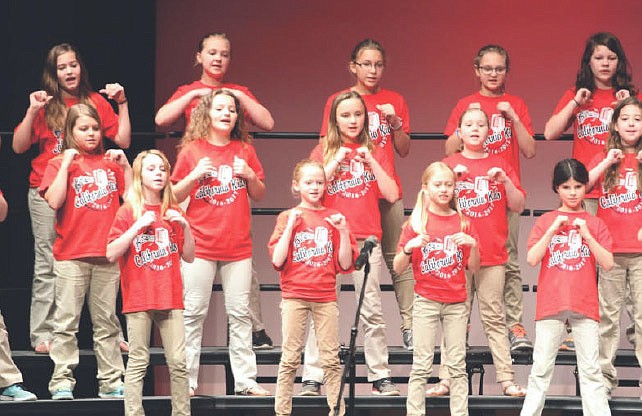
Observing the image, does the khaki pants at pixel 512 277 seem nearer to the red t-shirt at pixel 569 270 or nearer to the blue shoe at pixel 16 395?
the red t-shirt at pixel 569 270

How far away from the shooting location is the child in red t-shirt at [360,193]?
5887 mm

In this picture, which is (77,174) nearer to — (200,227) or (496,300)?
(200,227)

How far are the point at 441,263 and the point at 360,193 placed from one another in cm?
62

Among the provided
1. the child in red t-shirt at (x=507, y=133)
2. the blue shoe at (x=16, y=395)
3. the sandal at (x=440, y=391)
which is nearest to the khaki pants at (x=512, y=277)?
the child in red t-shirt at (x=507, y=133)

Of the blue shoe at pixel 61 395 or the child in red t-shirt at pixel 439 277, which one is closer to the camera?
the child in red t-shirt at pixel 439 277

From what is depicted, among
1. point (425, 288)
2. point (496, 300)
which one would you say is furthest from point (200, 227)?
point (496, 300)

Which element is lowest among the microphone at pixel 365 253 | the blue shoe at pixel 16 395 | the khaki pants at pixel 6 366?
the blue shoe at pixel 16 395

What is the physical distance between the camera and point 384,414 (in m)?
7.41

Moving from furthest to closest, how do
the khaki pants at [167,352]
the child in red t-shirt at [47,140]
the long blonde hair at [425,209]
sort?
1. the child in red t-shirt at [47,140]
2. the long blonde hair at [425,209]
3. the khaki pants at [167,352]

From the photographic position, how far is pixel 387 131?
627 cm

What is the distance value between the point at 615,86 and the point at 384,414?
248 cm

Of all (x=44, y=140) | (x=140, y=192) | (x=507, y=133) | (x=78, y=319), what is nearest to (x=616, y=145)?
(x=507, y=133)

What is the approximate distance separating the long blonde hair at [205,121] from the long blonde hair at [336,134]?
427 millimetres

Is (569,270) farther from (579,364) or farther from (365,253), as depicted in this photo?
(365,253)
